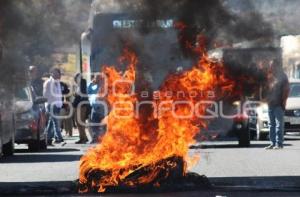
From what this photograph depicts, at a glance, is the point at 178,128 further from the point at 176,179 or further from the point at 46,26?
the point at 46,26

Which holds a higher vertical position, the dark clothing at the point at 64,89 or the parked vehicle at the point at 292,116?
the dark clothing at the point at 64,89

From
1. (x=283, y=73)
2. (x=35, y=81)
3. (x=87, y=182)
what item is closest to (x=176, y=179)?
(x=87, y=182)

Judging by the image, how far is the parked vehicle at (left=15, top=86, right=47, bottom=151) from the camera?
19.8 m

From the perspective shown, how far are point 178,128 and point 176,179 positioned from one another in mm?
640

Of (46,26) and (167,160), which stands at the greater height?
(46,26)

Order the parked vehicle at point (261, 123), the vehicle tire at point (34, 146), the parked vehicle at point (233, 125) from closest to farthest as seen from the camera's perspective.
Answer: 1. the parked vehicle at point (233, 125)
2. the vehicle tire at point (34, 146)
3. the parked vehicle at point (261, 123)

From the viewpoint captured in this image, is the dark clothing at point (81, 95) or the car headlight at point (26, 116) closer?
the car headlight at point (26, 116)

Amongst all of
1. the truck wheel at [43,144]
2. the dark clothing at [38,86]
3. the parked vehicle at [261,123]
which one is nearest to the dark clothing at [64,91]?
the dark clothing at [38,86]

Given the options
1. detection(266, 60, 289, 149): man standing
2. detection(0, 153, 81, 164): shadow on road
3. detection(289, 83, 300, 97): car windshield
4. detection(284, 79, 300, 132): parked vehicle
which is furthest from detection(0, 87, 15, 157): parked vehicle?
detection(289, 83, 300, 97): car windshield

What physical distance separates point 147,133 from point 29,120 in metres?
8.21

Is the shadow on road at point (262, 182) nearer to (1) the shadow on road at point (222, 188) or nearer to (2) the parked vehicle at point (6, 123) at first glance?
(1) the shadow on road at point (222, 188)

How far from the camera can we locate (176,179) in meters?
12.1

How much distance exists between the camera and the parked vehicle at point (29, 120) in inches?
778

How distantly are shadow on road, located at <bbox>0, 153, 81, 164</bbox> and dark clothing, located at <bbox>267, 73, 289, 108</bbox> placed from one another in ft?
13.4
